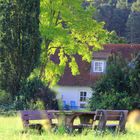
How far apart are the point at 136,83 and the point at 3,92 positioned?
10.5 meters

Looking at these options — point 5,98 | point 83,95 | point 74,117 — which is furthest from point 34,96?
point 74,117

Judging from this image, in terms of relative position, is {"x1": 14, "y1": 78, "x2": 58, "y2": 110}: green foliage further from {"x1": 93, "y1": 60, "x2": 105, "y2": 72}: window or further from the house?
{"x1": 93, "y1": 60, "x2": 105, "y2": 72}: window

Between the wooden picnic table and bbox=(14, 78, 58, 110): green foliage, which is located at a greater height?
bbox=(14, 78, 58, 110): green foliage

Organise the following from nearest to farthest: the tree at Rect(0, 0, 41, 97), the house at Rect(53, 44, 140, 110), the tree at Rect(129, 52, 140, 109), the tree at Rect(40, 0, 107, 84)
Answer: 1. the tree at Rect(129, 52, 140, 109)
2. the tree at Rect(0, 0, 41, 97)
3. the tree at Rect(40, 0, 107, 84)
4. the house at Rect(53, 44, 140, 110)

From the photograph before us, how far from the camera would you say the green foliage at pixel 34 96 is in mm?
33769

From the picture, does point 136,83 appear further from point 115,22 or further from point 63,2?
point 115,22

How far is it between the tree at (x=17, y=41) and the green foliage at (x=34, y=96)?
41.3 inches

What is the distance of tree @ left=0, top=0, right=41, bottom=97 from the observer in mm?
35844

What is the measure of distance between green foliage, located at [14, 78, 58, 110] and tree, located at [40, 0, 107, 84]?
20.6ft

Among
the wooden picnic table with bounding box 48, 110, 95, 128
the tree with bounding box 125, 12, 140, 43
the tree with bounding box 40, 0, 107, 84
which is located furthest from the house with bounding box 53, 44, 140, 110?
the wooden picnic table with bounding box 48, 110, 95, 128

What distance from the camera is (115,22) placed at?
8688cm

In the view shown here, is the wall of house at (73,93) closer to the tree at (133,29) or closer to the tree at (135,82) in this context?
the tree at (135,82)

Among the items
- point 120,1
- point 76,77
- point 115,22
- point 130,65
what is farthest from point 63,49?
point 120,1

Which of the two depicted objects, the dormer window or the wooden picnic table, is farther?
the dormer window
